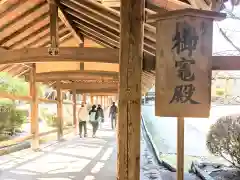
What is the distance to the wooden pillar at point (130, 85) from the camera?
106 inches

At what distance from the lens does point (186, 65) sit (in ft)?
8.41

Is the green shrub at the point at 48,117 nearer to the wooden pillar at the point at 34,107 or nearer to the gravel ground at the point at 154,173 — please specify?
the wooden pillar at the point at 34,107

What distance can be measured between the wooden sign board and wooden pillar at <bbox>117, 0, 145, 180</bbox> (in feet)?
0.87

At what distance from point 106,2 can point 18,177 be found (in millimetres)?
3436

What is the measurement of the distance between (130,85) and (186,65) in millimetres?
530

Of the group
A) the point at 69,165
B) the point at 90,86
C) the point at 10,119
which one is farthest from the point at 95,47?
the point at 90,86

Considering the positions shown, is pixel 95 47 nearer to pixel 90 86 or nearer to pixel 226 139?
pixel 226 139

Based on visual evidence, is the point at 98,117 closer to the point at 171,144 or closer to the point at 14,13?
the point at 171,144

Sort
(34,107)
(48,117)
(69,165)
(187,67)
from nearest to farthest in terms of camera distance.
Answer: (187,67)
(69,165)
(34,107)
(48,117)

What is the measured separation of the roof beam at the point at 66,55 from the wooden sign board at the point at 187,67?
A: 237 centimetres

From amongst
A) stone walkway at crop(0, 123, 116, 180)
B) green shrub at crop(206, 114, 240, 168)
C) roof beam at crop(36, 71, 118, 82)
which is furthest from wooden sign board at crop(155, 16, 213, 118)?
roof beam at crop(36, 71, 118, 82)

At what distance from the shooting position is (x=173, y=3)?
118 inches

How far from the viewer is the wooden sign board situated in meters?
2.53

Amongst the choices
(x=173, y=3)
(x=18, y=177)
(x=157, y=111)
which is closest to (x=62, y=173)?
(x=18, y=177)
